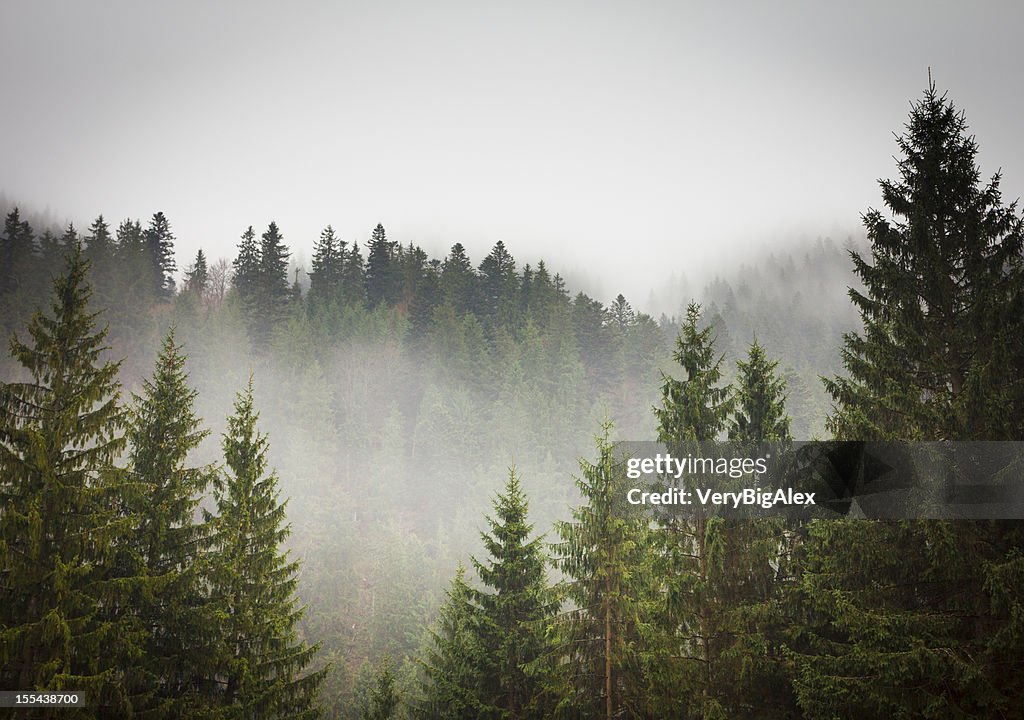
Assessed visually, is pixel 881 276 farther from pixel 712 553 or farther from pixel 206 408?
pixel 206 408

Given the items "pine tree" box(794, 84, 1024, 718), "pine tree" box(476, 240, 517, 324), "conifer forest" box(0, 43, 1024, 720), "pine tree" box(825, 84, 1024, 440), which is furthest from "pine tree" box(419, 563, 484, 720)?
"pine tree" box(476, 240, 517, 324)

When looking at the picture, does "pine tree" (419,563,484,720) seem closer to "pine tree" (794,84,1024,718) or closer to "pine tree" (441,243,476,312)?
"pine tree" (794,84,1024,718)

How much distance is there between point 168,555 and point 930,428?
706 inches

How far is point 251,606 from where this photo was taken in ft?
49.3

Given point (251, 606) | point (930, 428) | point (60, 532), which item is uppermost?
point (930, 428)

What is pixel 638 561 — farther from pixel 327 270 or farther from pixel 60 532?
pixel 327 270

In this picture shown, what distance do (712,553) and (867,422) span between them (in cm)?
506

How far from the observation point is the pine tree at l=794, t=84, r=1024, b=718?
28.3ft

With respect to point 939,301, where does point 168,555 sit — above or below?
below

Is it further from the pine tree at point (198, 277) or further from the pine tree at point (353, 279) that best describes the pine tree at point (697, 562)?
the pine tree at point (198, 277)

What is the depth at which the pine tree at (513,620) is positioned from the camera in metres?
15.5

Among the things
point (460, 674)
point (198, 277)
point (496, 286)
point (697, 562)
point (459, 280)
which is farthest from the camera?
point (496, 286)

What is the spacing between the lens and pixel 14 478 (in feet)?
37.3

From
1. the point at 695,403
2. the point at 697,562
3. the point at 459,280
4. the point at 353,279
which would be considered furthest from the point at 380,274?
the point at 697,562
